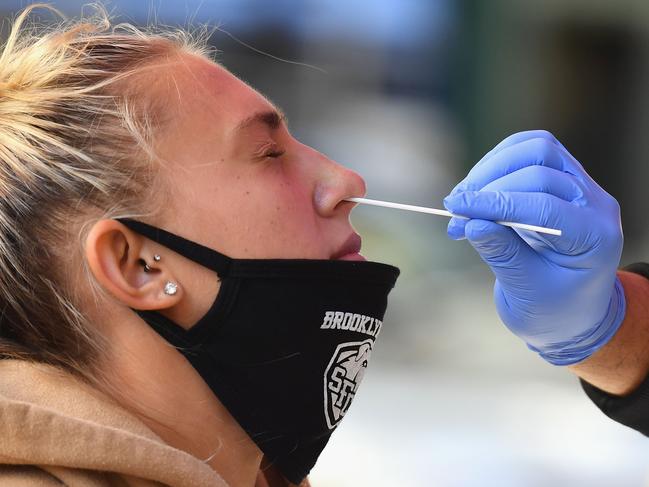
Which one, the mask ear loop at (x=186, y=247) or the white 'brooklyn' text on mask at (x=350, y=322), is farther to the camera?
the white 'brooklyn' text on mask at (x=350, y=322)

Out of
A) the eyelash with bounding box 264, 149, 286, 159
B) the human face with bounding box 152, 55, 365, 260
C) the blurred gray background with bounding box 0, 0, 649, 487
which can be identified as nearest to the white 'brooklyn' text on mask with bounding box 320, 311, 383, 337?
the human face with bounding box 152, 55, 365, 260

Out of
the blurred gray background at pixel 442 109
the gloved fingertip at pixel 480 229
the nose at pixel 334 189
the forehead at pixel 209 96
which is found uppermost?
the forehead at pixel 209 96

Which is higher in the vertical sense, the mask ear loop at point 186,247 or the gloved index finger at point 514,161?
the gloved index finger at point 514,161

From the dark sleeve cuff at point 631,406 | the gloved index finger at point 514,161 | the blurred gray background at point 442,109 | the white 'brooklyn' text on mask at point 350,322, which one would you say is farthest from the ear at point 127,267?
the blurred gray background at point 442,109

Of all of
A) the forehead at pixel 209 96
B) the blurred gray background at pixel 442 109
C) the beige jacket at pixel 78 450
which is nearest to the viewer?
the beige jacket at pixel 78 450

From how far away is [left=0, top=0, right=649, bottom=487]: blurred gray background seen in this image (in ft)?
21.0

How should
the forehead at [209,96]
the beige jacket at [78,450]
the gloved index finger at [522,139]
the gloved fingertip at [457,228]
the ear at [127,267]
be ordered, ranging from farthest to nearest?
the gloved index finger at [522,139] → the gloved fingertip at [457,228] → the forehead at [209,96] → the ear at [127,267] → the beige jacket at [78,450]

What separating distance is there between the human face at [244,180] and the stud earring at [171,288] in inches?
3.6

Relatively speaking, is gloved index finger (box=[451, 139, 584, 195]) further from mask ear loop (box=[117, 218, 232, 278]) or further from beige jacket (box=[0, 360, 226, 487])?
beige jacket (box=[0, 360, 226, 487])

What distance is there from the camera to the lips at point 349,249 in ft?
5.65

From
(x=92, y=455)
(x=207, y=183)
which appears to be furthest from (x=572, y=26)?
(x=92, y=455)

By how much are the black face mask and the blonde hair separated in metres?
0.10

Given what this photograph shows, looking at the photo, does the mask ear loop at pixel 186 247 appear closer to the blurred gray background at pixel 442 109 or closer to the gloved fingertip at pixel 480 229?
the gloved fingertip at pixel 480 229

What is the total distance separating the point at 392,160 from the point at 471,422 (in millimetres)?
2217
